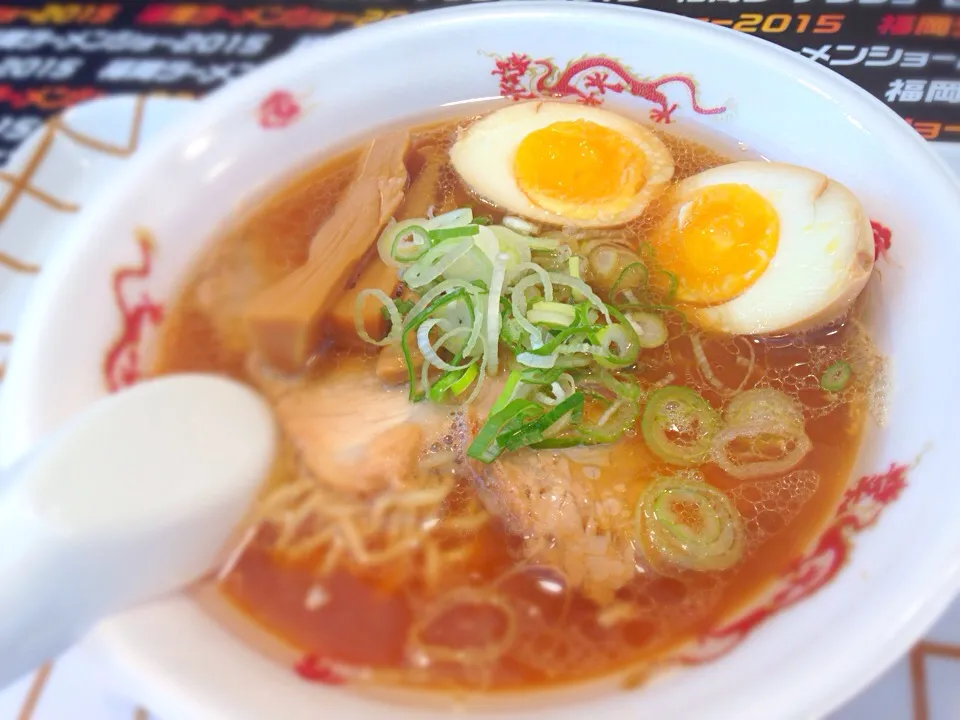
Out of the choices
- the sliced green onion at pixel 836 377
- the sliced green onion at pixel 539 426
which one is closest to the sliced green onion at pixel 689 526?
the sliced green onion at pixel 539 426

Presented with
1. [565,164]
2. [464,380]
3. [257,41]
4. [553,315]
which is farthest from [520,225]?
[257,41]

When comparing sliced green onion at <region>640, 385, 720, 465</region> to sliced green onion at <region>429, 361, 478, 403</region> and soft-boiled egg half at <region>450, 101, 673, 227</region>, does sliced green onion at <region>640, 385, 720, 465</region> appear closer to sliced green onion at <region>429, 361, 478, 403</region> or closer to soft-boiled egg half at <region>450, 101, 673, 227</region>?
sliced green onion at <region>429, 361, 478, 403</region>

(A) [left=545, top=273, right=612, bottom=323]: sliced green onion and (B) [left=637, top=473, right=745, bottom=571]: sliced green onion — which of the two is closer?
(B) [left=637, top=473, right=745, bottom=571]: sliced green onion

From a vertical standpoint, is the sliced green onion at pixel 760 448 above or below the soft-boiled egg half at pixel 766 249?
below

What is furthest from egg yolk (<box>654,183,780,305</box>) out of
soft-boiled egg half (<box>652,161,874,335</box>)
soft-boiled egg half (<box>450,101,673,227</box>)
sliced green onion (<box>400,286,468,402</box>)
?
sliced green onion (<box>400,286,468,402</box>)

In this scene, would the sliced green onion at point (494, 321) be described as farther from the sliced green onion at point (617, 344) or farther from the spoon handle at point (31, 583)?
the spoon handle at point (31, 583)

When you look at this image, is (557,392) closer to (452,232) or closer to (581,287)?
(581,287)

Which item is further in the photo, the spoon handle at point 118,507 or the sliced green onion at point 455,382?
the sliced green onion at point 455,382
